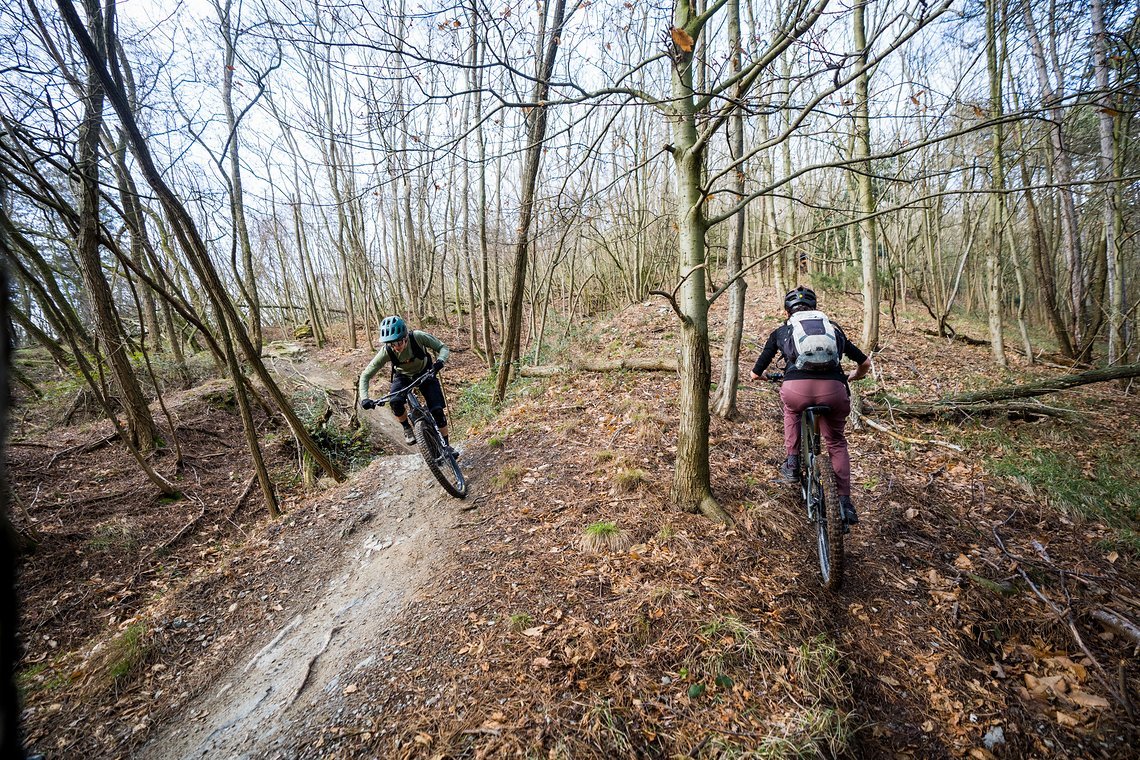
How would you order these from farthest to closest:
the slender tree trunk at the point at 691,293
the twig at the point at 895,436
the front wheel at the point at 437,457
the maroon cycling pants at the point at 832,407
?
the twig at the point at 895,436
the front wheel at the point at 437,457
the maroon cycling pants at the point at 832,407
the slender tree trunk at the point at 691,293

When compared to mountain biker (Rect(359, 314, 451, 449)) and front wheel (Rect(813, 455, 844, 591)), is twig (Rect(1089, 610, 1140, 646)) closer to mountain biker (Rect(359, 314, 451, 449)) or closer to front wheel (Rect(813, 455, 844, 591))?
front wheel (Rect(813, 455, 844, 591))

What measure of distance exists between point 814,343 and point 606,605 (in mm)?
2640

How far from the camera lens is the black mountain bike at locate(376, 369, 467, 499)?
5391 millimetres

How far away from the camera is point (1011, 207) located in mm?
11297

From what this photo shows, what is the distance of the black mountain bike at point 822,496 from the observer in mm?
3416

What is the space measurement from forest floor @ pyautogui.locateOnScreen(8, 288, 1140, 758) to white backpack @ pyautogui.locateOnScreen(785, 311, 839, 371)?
4.86ft

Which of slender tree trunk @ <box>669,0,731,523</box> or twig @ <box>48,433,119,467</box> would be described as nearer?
slender tree trunk @ <box>669,0,731,523</box>

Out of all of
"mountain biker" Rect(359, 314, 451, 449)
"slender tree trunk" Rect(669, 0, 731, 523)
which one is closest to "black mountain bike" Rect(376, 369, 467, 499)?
"mountain biker" Rect(359, 314, 451, 449)

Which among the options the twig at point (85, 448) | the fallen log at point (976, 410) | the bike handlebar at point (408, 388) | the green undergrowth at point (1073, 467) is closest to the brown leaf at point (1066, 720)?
the green undergrowth at point (1073, 467)

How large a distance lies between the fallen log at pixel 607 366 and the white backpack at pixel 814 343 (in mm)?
4204

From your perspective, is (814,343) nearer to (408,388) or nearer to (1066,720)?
(1066,720)

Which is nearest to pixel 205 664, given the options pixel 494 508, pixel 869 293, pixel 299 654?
pixel 299 654

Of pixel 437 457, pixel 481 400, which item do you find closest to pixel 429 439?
pixel 437 457

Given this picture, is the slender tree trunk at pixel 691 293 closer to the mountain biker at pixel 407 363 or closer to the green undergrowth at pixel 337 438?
the mountain biker at pixel 407 363
